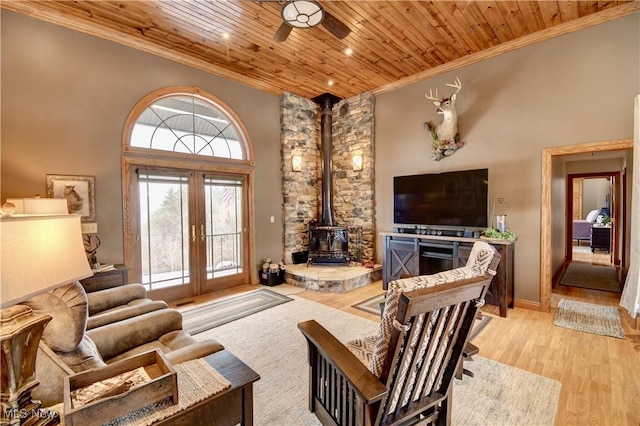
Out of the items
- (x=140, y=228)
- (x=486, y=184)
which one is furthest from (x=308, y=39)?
(x=140, y=228)

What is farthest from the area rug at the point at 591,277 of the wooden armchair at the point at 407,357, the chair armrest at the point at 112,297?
the chair armrest at the point at 112,297

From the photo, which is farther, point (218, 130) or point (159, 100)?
point (218, 130)

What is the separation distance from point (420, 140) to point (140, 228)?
461cm

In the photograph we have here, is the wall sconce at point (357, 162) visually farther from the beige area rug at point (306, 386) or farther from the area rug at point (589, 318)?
the area rug at point (589, 318)

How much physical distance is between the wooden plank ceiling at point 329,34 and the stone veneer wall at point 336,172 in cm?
99

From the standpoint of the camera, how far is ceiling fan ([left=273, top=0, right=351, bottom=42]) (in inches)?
108

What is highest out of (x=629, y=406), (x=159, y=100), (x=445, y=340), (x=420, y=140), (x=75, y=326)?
(x=159, y=100)

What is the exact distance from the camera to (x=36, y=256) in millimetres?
866

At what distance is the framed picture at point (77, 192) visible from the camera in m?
3.28

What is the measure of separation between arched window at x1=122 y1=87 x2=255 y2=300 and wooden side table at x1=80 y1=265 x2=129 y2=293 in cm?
47

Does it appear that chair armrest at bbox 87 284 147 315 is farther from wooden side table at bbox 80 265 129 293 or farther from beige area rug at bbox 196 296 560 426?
beige area rug at bbox 196 296 560 426

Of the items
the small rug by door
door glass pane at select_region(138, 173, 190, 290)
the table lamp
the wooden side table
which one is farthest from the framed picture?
the small rug by door

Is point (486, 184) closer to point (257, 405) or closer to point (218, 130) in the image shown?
point (257, 405)

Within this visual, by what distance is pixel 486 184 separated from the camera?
3955 millimetres
